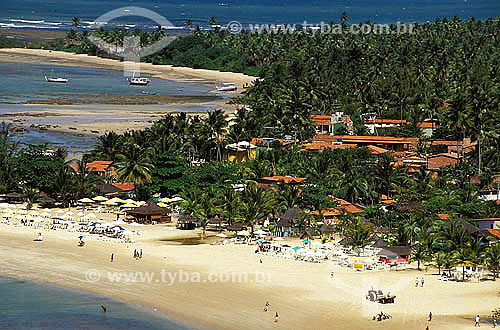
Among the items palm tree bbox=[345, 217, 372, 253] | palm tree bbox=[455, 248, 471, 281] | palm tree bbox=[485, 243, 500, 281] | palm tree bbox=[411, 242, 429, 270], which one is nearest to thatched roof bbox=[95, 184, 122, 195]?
palm tree bbox=[345, 217, 372, 253]

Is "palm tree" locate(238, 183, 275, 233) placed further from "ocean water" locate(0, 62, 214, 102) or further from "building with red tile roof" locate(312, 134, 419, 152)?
"ocean water" locate(0, 62, 214, 102)

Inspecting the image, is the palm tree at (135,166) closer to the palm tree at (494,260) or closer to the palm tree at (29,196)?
the palm tree at (29,196)

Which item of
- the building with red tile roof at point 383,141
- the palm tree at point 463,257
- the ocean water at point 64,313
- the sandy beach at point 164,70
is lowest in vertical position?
the ocean water at point 64,313

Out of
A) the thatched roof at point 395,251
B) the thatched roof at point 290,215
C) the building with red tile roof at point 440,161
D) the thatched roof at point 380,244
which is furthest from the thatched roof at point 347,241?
the building with red tile roof at point 440,161

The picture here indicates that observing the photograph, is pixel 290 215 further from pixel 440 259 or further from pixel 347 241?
pixel 440 259

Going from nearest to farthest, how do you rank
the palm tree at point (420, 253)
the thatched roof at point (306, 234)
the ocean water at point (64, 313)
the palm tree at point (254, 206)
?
1. the ocean water at point (64, 313)
2. the palm tree at point (420, 253)
3. the thatched roof at point (306, 234)
4. the palm tree at point (254, 206)

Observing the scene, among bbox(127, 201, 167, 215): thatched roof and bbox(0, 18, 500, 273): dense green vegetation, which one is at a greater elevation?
bbox(0, 18, 500, 273): dense green vegetation

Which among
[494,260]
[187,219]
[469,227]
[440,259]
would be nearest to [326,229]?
[469,227]
